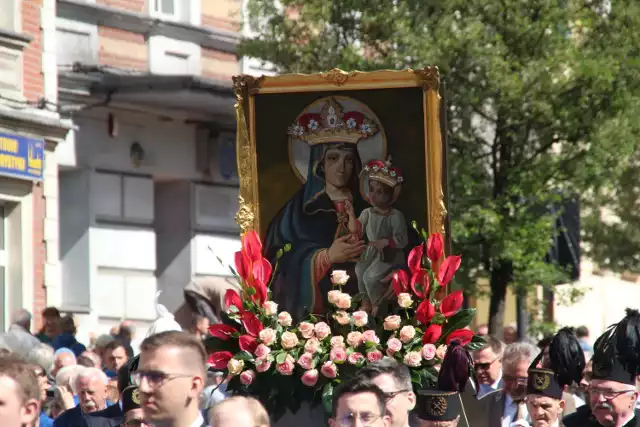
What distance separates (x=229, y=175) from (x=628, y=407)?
16.9m

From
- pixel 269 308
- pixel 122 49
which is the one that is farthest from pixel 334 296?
pixel 122 49

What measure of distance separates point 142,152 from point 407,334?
41.2ft

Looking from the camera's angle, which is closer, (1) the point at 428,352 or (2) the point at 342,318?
(1) the point at 428,352

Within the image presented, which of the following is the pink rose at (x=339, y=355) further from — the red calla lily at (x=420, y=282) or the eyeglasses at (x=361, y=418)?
the eyeglasses at (x=361, y=418)

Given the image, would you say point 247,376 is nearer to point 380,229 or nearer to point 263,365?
point 263,365

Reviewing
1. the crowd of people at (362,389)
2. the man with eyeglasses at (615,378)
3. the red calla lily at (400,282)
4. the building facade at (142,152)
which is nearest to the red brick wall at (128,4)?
the building facade at (142,152)

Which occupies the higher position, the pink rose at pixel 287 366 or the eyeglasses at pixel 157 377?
the eyeglasses at pixel 157 377

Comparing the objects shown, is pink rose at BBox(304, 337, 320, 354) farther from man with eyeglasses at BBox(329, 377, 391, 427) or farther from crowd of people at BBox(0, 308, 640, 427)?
man with eyeglasses at BBox(329, 377, 391, 427)

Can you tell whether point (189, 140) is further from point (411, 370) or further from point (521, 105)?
point (411, 370)

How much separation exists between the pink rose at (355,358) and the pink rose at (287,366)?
38 centimetres

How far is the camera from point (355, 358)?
39.9 feet

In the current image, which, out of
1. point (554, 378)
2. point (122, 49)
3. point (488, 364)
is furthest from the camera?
point (122, 49)

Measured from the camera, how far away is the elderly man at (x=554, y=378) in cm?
1066

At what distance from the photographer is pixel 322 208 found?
43.3 feet
